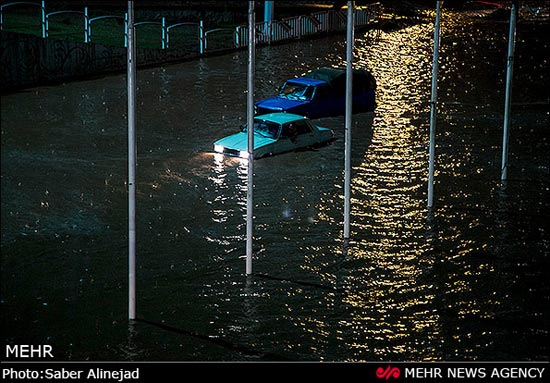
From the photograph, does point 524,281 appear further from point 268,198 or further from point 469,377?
point 268,198

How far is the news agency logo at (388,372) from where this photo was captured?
36.1 ft

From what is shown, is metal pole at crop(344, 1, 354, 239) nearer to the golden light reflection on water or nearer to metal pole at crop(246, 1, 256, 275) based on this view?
the golden light reflection on water

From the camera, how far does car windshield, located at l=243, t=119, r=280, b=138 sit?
22750 millimetres

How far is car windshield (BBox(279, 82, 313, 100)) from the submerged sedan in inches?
108

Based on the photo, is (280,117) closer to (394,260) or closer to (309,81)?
(309,81)

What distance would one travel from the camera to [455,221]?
707 inches

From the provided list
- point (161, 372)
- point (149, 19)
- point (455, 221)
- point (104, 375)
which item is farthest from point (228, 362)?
point (149, 19)

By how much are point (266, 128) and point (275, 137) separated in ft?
1.37

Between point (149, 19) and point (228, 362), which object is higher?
point (228, 362)

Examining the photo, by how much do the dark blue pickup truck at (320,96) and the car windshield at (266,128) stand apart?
2.27 metres

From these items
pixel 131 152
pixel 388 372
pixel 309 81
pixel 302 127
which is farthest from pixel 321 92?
pixel 388 372

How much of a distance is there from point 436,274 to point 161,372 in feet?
18.4

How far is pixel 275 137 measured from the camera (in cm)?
2266

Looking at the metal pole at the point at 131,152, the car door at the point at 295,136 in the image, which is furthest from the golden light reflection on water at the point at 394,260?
the metal pole at the point at 131,152
